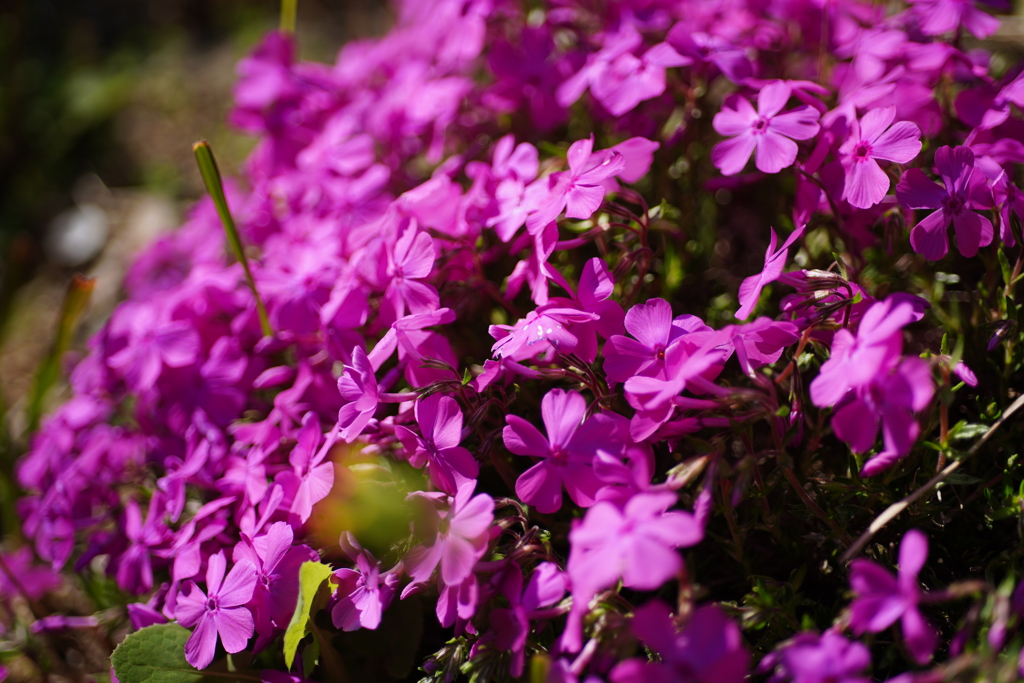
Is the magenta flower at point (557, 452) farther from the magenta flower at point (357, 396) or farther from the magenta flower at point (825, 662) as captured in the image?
the magenta flower at point (825, 662)

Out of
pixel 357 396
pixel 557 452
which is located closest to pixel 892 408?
pixel 557 452

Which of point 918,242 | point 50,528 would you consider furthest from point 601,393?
point 50,528

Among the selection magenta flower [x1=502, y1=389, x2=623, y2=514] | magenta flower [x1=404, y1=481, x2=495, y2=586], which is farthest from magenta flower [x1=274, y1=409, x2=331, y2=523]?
magenta flower [x1=502, y1=389, x2=623, y2=514]

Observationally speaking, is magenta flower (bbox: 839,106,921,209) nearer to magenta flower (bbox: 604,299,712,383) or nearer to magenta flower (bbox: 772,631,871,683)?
magenta flower (bbox: 604,299,712,383)

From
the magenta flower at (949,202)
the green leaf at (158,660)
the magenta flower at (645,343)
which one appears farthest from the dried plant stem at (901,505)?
the green leaf at (158,660)

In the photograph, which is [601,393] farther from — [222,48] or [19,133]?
[222,48]

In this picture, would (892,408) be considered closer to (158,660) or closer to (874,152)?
(874,152)
